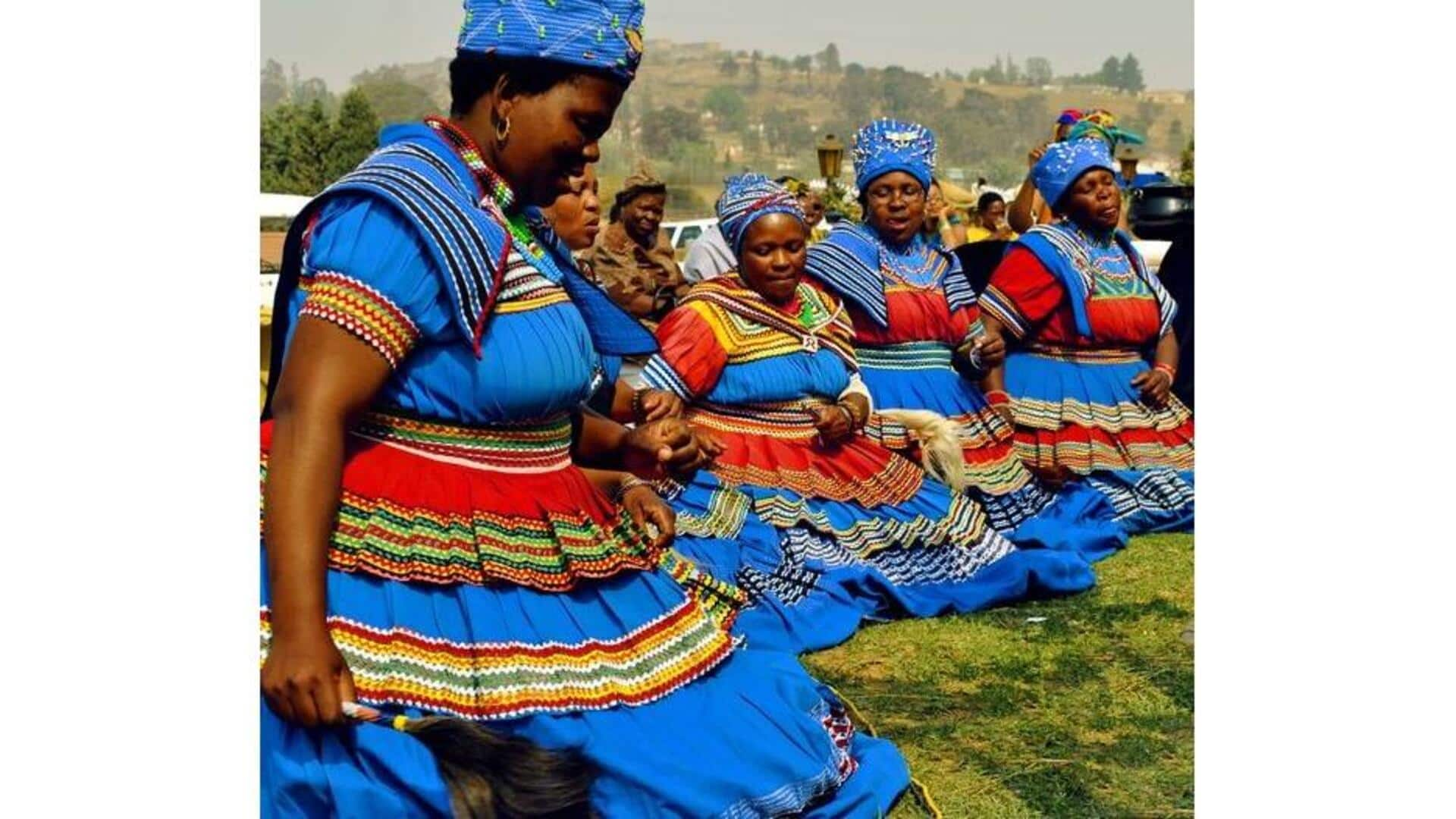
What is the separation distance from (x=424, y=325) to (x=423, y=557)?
0.42 m

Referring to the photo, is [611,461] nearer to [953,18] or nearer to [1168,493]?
[1168,493]

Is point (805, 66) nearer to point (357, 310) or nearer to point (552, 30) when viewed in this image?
point (552, 30)

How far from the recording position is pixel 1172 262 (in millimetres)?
8734

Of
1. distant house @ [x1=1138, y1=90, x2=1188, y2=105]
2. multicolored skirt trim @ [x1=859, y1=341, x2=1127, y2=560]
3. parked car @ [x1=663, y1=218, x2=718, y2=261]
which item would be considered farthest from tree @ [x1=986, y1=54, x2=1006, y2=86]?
multicolored skirt trim @ [x1=859, y1=341, x2=1127, y2=560]

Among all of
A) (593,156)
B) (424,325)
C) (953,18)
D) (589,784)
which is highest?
(953,18)

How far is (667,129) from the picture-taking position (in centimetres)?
1598

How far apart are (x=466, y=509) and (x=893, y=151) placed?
4.61 m

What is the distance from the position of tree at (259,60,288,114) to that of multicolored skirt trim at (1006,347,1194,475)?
4.69 meters

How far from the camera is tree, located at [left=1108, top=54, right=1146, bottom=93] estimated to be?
1243 cm

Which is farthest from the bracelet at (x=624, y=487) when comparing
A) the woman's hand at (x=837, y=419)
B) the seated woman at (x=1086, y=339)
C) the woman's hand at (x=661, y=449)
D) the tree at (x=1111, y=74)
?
the tree at (x=1111, y=74)

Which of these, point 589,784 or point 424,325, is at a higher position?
point 424,325

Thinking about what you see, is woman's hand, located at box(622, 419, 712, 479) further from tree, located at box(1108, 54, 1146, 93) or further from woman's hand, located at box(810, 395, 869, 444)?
tree, located at box(1108, 54, 1146, 93)
